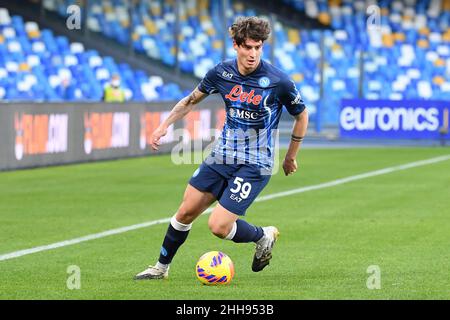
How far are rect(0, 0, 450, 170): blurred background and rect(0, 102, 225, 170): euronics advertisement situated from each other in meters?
0.33

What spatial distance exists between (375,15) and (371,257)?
2897 cm

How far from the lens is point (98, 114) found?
77.0 feet

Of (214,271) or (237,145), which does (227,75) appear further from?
(214,271)

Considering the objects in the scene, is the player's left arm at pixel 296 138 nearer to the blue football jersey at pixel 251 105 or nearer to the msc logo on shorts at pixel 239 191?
the blue football jersey at pixel 251 105

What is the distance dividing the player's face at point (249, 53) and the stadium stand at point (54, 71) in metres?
19.6

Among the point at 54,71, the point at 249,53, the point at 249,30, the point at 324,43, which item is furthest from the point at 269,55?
the point at 249,30

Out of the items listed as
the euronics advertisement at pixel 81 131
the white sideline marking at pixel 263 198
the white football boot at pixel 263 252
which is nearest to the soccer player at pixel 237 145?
the white football boot at pixel 263 252

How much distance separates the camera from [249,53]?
28.2ft

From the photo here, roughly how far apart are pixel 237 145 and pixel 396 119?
23.1 meters

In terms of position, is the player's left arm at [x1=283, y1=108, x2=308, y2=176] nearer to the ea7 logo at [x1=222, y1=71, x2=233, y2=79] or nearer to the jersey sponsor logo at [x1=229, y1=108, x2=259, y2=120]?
the jersey sponsor logo at [x1=229, y1=108, x2=259, y2=120]

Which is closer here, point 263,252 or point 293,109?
point 293,109

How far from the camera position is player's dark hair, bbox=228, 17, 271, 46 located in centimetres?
848
